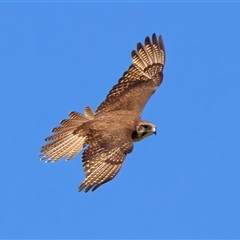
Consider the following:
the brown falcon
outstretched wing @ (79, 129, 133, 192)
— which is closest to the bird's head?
the brown falcon

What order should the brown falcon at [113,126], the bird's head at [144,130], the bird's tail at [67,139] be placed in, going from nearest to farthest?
the brown falcon at [113,126]
the bird's tail at [67,139]
the bird's head at [144,130]

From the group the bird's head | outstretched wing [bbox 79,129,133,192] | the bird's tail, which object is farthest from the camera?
the bird's head

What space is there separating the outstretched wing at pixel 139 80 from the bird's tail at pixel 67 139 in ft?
2.57

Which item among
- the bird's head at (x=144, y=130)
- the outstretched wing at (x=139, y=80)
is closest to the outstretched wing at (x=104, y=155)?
the bird's head at (x=144, y=130)

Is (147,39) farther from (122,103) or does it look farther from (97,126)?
(97,126)

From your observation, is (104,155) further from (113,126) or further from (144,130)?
(144,130)

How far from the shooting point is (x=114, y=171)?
17.2 meters

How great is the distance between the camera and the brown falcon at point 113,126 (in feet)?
57.5

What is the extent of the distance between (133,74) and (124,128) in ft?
9.22

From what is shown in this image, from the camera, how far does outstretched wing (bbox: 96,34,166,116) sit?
20.7m

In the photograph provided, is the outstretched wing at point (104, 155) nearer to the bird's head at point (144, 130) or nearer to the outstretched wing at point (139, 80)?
the bird's head at point (144, 130)

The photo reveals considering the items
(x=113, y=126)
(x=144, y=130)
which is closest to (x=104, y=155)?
(x=113, y=126)

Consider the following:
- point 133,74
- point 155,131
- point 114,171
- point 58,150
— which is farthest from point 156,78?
point 114,171

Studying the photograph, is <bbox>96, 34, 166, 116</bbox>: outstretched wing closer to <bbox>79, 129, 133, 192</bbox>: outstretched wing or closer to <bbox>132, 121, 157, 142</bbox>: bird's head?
<bbox>132, 121, 157, 142</bbox>: bird's head
